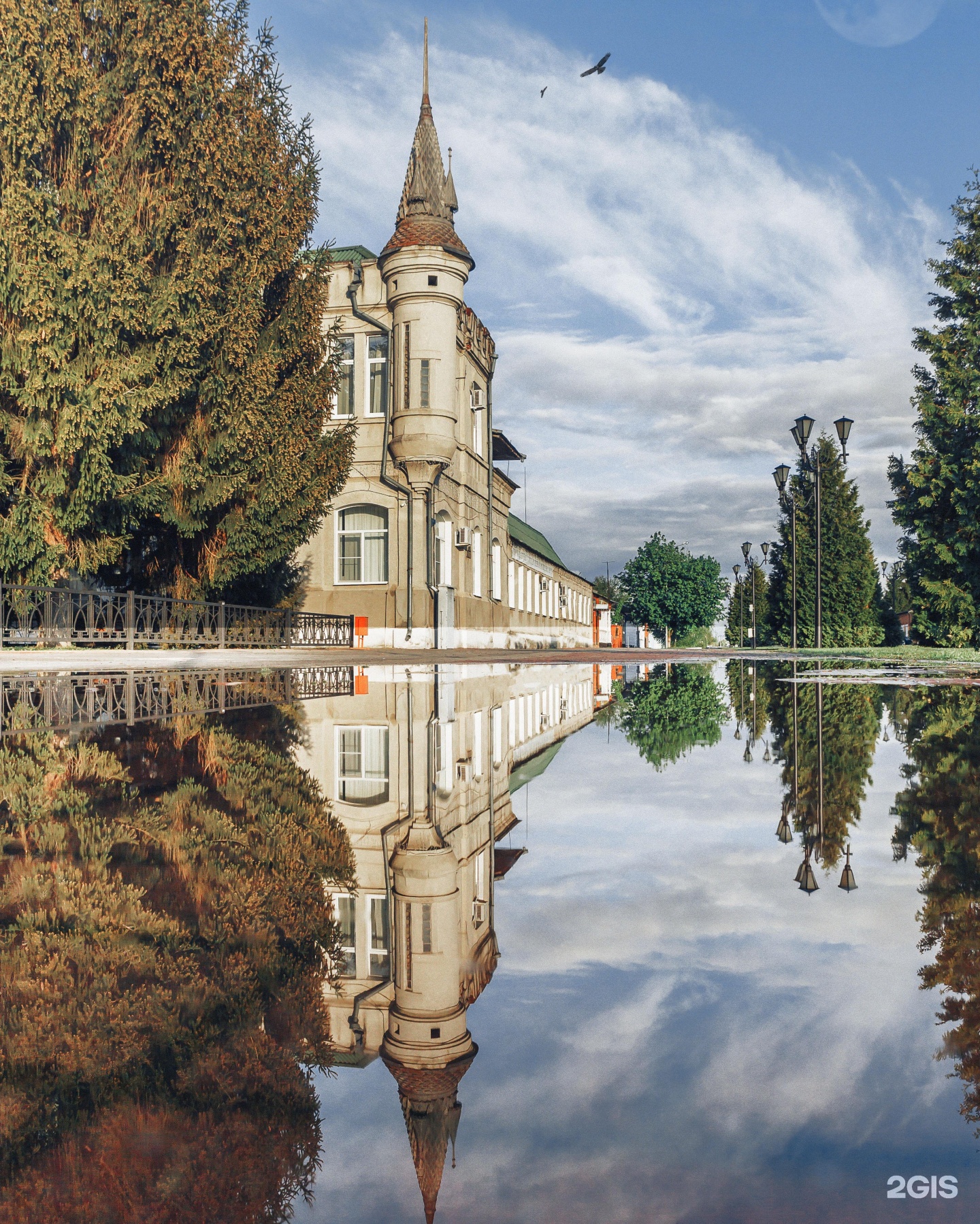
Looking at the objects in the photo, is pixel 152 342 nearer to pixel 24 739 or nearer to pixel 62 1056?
pixel 24 739

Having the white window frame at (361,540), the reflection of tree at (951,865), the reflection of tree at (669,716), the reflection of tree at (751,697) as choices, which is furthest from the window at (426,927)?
the white window frame at (361,540)

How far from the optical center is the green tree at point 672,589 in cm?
9450

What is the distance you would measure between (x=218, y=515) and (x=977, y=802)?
18.2m

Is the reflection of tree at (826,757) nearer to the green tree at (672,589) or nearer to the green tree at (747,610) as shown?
the green tree at (747,610)

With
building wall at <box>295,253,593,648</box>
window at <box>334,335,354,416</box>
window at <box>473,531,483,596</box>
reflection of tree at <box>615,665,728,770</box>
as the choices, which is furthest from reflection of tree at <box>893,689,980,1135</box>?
window at <box>473,531,483,596</box>

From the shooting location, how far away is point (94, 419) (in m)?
16.3

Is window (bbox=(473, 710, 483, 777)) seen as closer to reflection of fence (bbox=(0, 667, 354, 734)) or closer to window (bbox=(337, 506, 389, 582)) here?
reflection of fence (bbox=(0, 667, 354, 734))

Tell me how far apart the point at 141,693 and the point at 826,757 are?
298 inches

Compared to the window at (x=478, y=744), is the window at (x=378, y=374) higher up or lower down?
higher up

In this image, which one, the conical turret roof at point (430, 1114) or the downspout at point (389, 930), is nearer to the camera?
the conical turret roof at point (430, 1114)

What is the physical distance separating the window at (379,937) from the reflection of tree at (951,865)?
39.8 inches

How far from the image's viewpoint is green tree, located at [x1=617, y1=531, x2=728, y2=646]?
94500 millimetres

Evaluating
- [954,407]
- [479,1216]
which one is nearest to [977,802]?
[479,1216]

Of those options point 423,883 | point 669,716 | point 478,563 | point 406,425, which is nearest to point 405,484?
point 406,425
